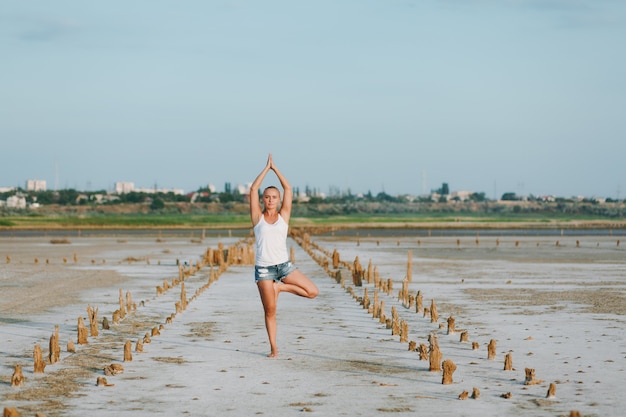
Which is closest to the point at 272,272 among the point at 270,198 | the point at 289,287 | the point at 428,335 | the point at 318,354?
the point at 289,287

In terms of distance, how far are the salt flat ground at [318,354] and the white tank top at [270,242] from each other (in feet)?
4.55

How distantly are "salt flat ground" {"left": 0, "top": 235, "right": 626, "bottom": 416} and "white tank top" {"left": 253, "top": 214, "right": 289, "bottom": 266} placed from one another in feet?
4.55

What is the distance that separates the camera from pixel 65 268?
36250 millimetres

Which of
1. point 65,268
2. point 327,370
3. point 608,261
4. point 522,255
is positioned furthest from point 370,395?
point 522,255

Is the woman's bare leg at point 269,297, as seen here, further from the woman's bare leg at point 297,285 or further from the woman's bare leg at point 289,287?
the woman's bare leg at point 297,285

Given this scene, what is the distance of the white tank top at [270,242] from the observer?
11672 mm

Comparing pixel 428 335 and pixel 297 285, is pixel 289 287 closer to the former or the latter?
pixel 297 285

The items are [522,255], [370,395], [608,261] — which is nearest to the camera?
[370,395]

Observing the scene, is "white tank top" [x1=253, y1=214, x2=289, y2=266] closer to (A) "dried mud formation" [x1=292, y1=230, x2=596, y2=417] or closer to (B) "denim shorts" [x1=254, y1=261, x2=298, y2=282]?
(B) "denim shorts" [x1=254, y1=261, x2=298, y2=282]

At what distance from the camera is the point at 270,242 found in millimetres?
11672

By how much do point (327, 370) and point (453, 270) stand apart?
76.1 ft

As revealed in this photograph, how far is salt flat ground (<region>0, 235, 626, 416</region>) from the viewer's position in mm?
10008

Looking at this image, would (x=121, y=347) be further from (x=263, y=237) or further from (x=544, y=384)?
(x=544, y=384)

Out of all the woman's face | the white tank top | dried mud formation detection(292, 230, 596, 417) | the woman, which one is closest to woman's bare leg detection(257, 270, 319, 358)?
the woman
